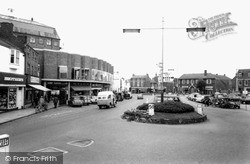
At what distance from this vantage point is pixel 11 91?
21.9 metres

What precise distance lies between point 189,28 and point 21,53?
20.6m

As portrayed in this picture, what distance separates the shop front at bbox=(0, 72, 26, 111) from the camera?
66.3 feet

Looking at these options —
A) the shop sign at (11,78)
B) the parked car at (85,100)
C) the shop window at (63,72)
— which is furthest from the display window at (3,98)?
the shop window at (63,72)

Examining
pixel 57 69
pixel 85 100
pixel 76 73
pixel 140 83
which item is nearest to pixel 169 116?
pixel 85 100

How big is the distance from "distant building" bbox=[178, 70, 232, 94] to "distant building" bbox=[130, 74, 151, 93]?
20.0 metres

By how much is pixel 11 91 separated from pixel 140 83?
88.5 meters

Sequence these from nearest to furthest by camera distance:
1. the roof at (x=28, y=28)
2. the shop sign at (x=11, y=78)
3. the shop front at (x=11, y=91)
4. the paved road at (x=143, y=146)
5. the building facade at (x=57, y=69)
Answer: the paved road at (x=143, y=146) → the shop sign at (x=11, y=78) → the shop front at (x=11, y=91) → the building facade at (x=57, y=69) → the roof at (x=28, y=28)

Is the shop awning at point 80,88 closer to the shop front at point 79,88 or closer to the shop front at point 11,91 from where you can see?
the shop front at point 79,88

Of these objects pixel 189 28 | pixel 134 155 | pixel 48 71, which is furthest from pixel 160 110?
pixel 48 71

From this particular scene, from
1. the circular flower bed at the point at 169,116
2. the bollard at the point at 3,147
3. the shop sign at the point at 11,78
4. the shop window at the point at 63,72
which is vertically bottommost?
the circular flower bed at the point at 169,116

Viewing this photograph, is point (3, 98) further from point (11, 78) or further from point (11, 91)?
point (11, 78)

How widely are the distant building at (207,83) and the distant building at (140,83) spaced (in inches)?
788

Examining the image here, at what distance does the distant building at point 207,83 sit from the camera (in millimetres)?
82562

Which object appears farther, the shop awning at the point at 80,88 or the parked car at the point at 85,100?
the shop awning at the point at 80,88
